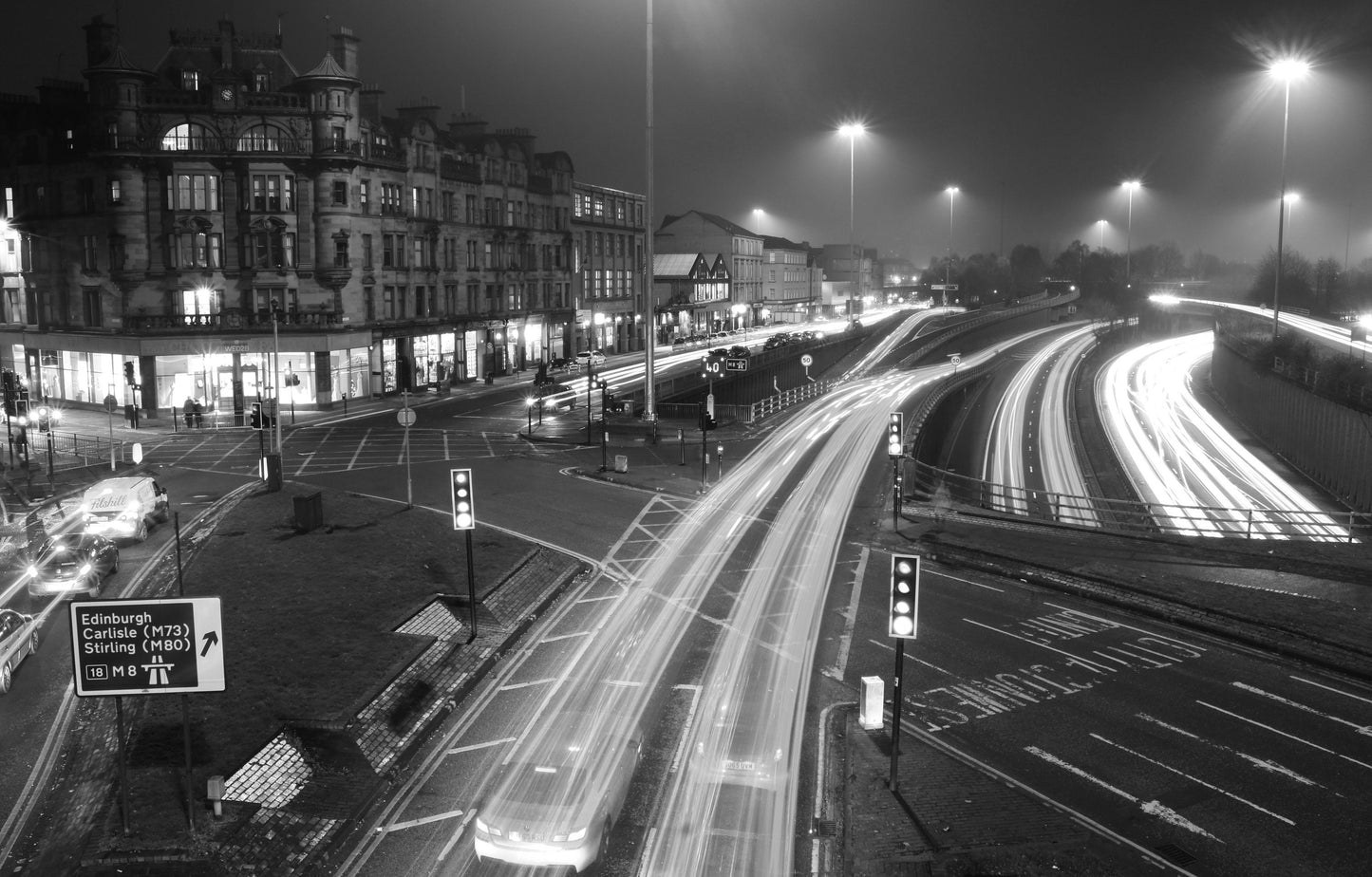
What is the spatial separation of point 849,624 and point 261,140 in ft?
164

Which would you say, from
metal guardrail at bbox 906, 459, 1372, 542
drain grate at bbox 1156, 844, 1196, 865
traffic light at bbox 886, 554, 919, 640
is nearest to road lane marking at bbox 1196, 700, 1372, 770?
drain grate at bbox 1156, 844, 1196, 865

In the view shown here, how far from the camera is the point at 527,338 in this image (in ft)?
269

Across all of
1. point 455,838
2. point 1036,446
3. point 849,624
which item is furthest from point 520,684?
point 1036,446

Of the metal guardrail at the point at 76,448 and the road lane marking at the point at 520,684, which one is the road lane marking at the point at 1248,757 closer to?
the road lane marking at the point at 520,684

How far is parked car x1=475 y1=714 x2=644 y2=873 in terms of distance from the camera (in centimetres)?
1259

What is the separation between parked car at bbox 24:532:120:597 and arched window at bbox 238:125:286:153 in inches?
1574

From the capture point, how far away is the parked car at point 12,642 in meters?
18.5

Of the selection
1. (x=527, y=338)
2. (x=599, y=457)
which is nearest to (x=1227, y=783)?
(x=599, y=457)

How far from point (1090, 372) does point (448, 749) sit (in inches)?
2913

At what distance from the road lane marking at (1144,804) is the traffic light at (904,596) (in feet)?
11.1

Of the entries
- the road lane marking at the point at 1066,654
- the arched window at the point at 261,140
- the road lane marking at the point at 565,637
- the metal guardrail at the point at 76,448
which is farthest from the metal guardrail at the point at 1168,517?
the arched window at the point at 261,140

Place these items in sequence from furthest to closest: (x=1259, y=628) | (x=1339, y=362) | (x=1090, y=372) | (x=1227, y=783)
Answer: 1. (x=1090, y=372)
2. (x=1339, y=362)
3. (x=1259, y=628)
4. (x=1227, y=783)

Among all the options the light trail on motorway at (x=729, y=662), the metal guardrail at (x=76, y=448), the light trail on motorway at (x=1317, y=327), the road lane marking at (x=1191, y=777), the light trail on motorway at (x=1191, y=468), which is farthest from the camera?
the light trail on motorway at (x=1317, y=327)

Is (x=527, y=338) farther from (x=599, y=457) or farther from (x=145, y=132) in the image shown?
(x=599, y=457)
